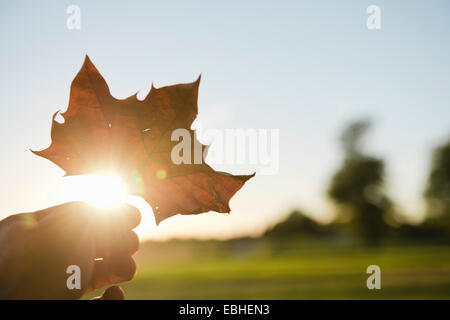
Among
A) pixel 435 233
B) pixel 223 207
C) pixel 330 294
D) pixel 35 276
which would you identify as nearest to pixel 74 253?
pixel 35 276

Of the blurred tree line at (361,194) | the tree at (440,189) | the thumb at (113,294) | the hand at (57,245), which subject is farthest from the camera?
the blurred tree line at (361,194)

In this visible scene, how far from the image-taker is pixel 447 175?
187 feet

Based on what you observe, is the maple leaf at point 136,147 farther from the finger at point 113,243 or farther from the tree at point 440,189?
the tree at point 440,189

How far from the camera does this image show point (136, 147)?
1992 millimetres

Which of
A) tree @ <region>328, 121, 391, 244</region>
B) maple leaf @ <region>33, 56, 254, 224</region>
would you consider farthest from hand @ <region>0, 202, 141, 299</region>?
tree @ <region>328, 121, 391, 244</region>

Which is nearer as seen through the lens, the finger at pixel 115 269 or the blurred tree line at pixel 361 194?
the finger at pixel 115 269

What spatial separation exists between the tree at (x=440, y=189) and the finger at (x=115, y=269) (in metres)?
61.1

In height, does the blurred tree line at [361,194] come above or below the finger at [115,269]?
above

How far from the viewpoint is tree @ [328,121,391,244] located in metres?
63.2

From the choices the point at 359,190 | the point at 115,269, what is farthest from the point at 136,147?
the point at 359,190

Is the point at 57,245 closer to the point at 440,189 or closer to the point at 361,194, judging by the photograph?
the point at 440,189

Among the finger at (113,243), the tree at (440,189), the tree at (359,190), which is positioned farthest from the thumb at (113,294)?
the tree at (359,190)

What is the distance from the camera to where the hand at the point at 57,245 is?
5.93 feet
